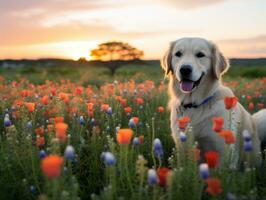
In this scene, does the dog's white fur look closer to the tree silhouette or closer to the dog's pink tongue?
the dog's pink tongue

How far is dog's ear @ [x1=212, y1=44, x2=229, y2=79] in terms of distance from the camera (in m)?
4.73

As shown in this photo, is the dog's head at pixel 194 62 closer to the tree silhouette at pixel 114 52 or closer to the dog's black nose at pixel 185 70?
the dog's black nose at pixel 185 70

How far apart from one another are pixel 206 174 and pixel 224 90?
253cm

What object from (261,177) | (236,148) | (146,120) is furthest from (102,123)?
(261,177)

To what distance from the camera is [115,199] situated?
2.69m

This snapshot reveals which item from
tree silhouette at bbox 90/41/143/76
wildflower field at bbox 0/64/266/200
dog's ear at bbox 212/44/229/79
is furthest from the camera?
tree silhouette at bbox 90/41/143/76

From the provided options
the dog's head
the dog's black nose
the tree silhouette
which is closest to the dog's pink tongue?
the dog's head

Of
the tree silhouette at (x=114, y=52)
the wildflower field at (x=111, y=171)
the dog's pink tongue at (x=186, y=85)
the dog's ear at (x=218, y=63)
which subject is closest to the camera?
the wildflower field at (x=111, y=171)

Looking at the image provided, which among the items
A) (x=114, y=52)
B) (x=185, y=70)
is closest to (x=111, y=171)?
(x=185, y=70)

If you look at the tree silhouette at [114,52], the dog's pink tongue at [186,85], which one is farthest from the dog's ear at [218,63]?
the tree silhouette at [114,52]

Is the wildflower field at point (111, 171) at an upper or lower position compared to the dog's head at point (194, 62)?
lower

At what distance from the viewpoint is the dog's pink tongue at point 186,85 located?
461 cm

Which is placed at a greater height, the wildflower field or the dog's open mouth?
the dog's open mouth

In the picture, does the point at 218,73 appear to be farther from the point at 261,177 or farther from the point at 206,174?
the point at 206,174
